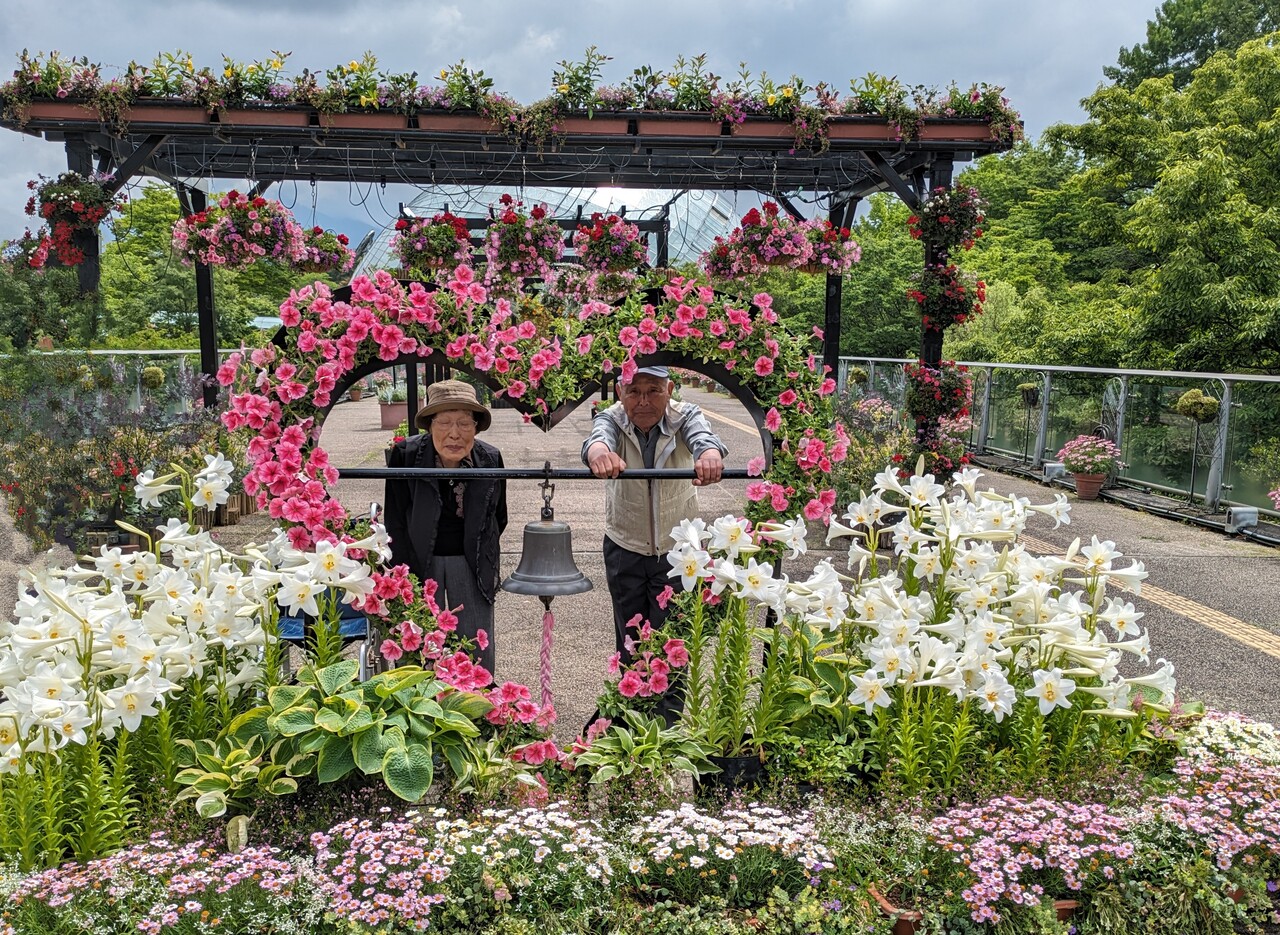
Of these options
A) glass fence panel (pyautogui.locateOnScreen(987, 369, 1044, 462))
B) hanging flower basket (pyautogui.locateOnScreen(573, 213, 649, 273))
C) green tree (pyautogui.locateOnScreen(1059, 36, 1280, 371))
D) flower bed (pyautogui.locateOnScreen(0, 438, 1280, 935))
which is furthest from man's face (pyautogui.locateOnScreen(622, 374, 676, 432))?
green tree (pyautogui.locateOnScreen(1059, 36, 1280, 371))

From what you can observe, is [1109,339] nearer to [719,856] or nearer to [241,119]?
[241,119]

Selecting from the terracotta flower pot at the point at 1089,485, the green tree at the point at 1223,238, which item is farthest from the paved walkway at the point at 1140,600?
the green tree at the point at 1223,238

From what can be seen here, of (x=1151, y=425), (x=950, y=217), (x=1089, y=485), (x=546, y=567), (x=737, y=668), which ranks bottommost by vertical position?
(x=1089, y=485)

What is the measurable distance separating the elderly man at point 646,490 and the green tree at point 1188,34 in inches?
1270

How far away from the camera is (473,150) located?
820cm

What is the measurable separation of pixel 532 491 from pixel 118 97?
5956 millimetres

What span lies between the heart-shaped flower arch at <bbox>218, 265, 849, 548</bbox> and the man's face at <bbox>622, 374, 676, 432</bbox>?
0.99 ft

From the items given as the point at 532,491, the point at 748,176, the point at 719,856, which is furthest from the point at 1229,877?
the point at 532,491

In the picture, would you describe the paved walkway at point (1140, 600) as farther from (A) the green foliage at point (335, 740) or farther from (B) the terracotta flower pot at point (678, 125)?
(B) the terracotta flower pot at point (678, 125)

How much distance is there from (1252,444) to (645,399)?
29.6 ft

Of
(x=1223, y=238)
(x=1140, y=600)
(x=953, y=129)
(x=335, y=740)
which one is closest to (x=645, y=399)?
(x=335, y=740)

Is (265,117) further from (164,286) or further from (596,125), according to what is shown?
(164,286)

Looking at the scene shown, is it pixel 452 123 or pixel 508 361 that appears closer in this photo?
pixel 508 361

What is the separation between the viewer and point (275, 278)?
35.0m
